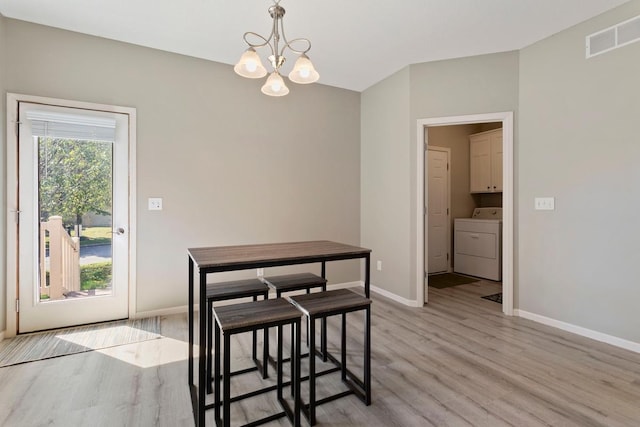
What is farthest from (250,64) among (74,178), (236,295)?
(74,178)

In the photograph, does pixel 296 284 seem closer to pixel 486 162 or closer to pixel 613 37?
pixel 613 37

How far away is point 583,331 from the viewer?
2.72 metres

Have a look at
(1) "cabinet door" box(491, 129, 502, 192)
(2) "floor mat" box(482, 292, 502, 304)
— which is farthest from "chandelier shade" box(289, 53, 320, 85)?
(1) "cabinet door" box(491, 129, 502, 192)

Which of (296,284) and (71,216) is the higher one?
(71,216)

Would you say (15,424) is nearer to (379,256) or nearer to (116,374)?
(116,374)

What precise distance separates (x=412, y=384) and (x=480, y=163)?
436 centimetres

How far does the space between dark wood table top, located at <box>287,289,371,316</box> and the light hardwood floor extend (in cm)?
60

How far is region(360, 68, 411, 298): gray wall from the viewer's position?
363 cm

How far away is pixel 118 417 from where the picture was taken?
5.51ft

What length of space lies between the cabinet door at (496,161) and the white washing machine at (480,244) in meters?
0.41

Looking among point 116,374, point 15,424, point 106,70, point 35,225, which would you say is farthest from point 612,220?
point 35,225

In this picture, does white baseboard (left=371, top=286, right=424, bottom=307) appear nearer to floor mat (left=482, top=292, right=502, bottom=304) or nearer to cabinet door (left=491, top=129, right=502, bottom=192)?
floor mat (left=482, top=292, right=502, bottom=304)

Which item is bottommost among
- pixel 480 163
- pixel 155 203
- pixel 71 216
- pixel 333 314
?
pixel 333 314

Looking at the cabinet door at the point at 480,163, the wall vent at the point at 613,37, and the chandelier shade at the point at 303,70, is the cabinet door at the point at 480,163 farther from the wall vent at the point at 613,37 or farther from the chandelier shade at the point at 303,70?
the chandelier shade at the point at 303,70
